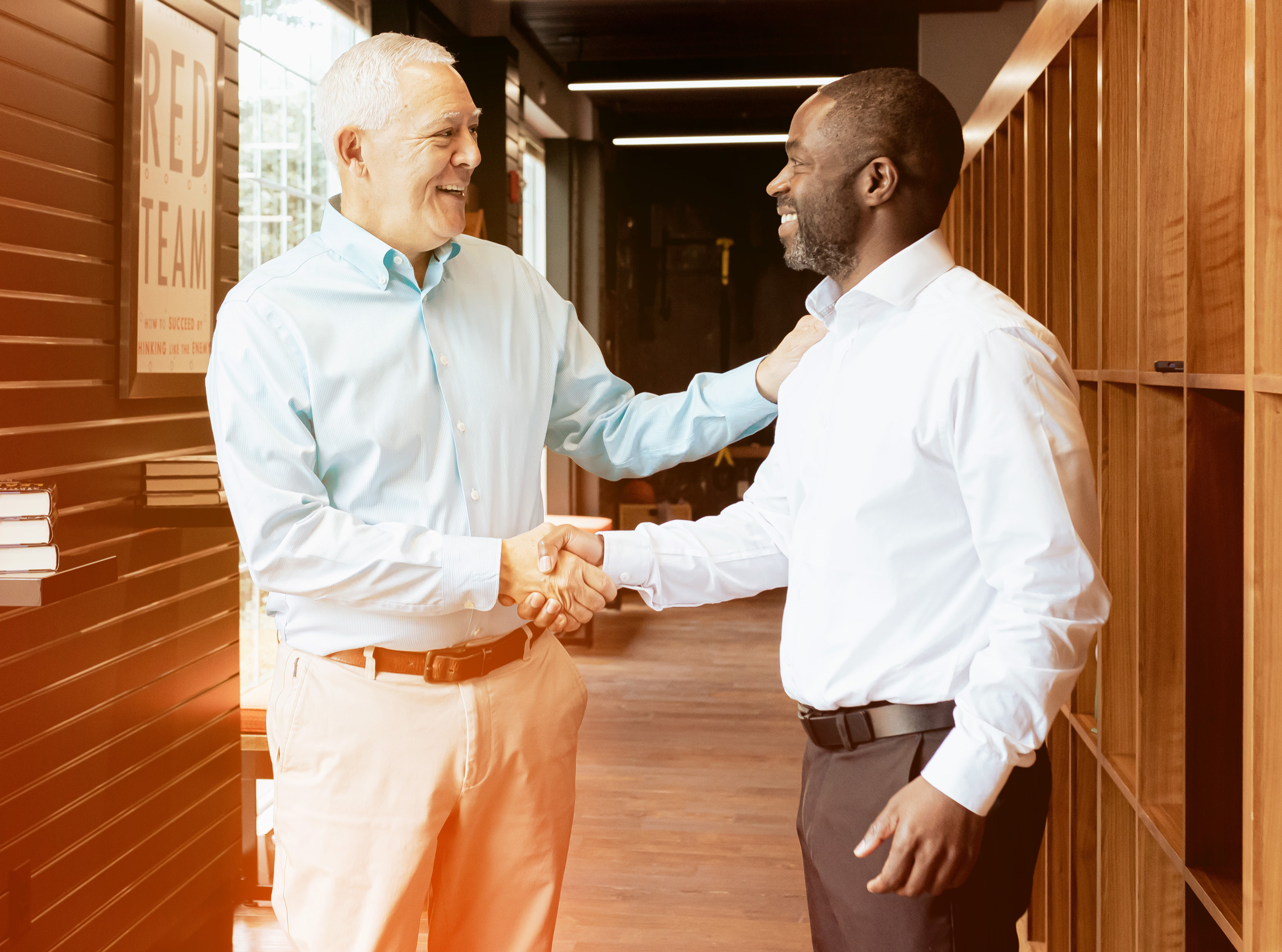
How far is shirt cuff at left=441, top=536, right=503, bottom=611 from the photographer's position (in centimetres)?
175

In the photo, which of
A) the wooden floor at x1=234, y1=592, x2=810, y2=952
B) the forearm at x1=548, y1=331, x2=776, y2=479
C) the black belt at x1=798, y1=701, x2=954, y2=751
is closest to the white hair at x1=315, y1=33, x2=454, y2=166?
the forearm at x1=548, y1=331, x2=776, y2=479

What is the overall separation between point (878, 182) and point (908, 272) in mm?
125

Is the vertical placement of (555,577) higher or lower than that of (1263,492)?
lower

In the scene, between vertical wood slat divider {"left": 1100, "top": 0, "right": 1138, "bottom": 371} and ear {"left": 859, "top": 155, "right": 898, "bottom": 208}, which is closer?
ear {"left": 859, "top": 155, "right": 898, "bottom": 208}

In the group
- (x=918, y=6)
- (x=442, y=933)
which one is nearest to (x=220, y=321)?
(x=442, y=933)

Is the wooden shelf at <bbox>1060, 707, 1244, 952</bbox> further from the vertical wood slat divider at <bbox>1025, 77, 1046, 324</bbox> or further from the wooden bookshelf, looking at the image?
the vertical wood slat divider at <bbox>1025, 77, 1046, 324</bbox>

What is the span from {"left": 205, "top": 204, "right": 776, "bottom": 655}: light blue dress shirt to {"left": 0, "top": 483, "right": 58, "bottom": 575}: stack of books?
378 mm

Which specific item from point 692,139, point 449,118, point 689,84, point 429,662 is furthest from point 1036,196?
point 692,139

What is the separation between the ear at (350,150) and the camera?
1893 mm

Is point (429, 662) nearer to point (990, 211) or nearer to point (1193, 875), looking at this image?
point (1193, 875)

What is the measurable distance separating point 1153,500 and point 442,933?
134 centimetres

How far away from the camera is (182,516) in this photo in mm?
2697

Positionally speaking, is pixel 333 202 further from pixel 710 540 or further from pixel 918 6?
pixel 918 6

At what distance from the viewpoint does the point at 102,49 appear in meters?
2.50
